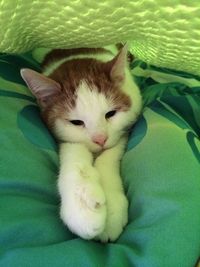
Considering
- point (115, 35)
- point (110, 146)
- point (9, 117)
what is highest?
point (115, 35)

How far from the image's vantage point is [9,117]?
794 millimetres

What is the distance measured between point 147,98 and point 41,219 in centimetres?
50

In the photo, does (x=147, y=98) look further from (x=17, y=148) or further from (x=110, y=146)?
(x=17, y=148)

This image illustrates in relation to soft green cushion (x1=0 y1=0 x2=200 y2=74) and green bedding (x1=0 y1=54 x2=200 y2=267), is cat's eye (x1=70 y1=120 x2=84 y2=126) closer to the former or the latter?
green bedding (x1=0 y1=54 x2=200 y2=267)

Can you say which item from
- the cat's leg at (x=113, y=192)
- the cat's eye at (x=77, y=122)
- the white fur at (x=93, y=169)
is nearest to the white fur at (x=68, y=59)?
the white fur at (x=93, y=169)

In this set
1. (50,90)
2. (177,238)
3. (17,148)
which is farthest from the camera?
(50,90)

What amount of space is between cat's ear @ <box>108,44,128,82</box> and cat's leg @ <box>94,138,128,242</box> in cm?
20

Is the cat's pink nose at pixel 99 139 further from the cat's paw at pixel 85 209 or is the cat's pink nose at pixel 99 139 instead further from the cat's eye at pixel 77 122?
the cat's paw at pixel 85 209

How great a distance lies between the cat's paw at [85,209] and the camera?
0.63 metres

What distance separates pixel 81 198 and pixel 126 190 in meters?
0.13

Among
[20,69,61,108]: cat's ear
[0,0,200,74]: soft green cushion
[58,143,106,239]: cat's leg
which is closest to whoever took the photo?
[0,0,200,74]: soft green cushion

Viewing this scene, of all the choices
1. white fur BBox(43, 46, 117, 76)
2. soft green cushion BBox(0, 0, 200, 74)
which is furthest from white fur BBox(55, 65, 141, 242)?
soft green cushion BBox(0, 0, 200, 74)

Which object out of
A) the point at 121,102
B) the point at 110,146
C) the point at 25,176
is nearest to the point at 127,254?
the point at 25,176

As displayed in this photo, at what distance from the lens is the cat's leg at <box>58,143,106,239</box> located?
2.06 feet
